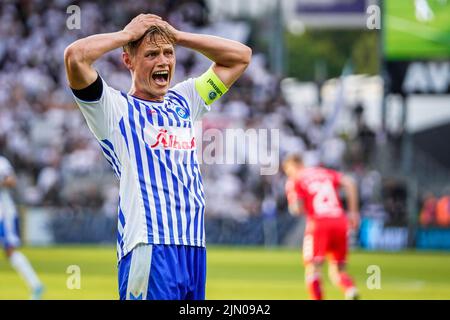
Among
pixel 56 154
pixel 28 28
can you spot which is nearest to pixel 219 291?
pixel 56 154

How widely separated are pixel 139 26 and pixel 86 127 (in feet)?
80.7

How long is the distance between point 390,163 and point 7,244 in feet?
51.2

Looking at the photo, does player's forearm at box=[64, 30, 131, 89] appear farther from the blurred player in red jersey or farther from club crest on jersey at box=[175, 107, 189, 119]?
the blurred player in red jersey

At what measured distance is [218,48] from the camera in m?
6.20

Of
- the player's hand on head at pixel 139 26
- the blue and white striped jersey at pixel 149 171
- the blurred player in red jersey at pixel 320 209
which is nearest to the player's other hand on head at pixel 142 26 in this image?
the player's hand on head at pixel 139 26

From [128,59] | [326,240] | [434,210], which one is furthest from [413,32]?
[128,59]

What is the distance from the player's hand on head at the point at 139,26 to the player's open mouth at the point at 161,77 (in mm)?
272

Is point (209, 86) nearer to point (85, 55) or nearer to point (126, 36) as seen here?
→ point (126, 36)

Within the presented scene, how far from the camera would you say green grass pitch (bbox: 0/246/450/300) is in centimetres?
1570

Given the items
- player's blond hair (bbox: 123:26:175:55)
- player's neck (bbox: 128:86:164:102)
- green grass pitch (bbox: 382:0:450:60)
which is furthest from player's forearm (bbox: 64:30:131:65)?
green grass pitch (bbox: 382:0:450:60)

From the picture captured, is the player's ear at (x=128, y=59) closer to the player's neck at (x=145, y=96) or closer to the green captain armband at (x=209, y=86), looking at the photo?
the player's neck at (x=145, y=96)

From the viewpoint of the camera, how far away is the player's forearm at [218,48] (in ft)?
19.6

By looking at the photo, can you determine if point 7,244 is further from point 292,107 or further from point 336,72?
point 336,72

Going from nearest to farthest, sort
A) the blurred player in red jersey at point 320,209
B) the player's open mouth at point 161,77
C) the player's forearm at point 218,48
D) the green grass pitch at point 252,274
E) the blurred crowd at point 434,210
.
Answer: the player's open mouth at point 161,77, the player's forearm at point 218,48, the blurred player in red jersey at point 320,209, the green grass pitch at point 252,274, the blurred crowd at point 434,210
